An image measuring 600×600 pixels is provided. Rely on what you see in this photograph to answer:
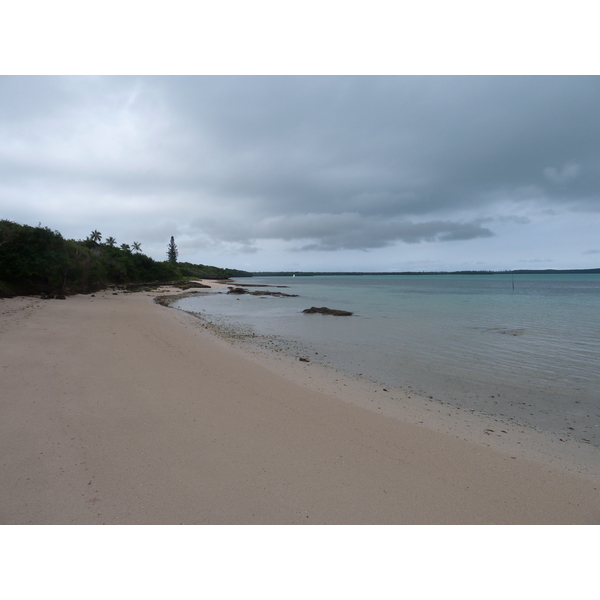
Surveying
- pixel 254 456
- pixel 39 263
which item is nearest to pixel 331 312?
pixel 254 456

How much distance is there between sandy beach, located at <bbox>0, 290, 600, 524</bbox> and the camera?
295 cm

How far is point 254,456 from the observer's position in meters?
3.85

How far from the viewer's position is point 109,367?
22.6 feet

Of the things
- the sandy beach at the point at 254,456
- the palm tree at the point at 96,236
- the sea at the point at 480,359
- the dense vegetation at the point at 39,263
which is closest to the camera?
the sandy beach at the point at 254,456

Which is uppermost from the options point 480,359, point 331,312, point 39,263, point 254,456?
point 39,263

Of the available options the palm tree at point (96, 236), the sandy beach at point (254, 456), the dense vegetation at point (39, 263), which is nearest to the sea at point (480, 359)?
the sandy beach at point (254, 456)

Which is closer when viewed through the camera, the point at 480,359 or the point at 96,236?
the point at 480,359

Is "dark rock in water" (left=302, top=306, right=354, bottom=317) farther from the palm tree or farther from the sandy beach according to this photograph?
the palm tree

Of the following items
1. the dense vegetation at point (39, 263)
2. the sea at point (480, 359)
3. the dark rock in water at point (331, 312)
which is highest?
the dense vegetation at point (39, 263)

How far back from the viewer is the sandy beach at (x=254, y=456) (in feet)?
9.68

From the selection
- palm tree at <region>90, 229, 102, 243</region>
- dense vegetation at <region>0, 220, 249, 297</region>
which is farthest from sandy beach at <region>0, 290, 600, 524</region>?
palm tree at <region>90, 229, 102, 243</region>

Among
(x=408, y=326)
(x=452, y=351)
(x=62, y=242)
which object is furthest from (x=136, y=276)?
(x=452, y=351)

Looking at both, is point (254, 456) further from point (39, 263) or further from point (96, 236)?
point (96, 236)

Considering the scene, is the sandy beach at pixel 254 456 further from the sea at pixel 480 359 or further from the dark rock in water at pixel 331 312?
the dark rock in water at pixel 331 312
